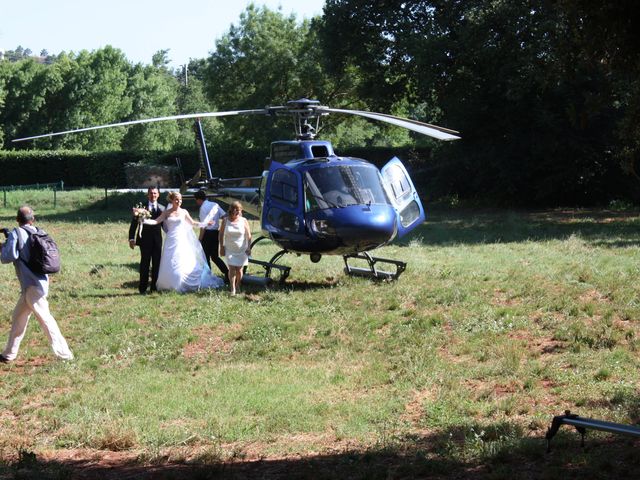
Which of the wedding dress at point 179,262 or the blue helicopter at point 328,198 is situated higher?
the blue helicopter at point 328,198

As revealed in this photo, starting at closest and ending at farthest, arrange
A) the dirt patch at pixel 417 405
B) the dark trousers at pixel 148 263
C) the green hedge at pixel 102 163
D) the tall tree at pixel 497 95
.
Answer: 1. the dirt patch at pixel 417 405
2. the dark trousers at pixel 148 263
3. the tall tree at pixel 497 95
4. the green hedge at pixel 102 163

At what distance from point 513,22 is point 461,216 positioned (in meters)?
6.73

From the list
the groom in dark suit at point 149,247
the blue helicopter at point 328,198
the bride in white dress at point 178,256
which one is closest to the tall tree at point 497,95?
the blue helicopter at point 328,198

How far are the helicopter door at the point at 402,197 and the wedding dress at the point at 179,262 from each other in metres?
3.35

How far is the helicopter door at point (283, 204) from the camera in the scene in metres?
14.0

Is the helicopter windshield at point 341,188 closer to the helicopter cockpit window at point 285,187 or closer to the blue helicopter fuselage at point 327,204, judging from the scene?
the blue helicopter fuselage at point 327,204

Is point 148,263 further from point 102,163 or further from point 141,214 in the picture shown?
point 102,163

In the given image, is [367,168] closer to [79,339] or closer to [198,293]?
[198,293]

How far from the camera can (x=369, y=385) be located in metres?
9.25

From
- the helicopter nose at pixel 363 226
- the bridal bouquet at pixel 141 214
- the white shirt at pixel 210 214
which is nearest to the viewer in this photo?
the helicopter nose at pixel 363 226

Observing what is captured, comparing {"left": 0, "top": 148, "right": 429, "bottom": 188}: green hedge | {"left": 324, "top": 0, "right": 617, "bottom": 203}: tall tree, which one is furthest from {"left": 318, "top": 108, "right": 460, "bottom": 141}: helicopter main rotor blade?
{"left": 0, "top": 148, "right": 429, "bottom": 188}: green hedge

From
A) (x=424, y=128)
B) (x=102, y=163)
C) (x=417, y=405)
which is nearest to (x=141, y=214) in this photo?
(x=424, y=128)

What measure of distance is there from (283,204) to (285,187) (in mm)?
283

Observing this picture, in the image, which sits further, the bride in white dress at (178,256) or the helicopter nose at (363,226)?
the bride in white dress at (178,256)
